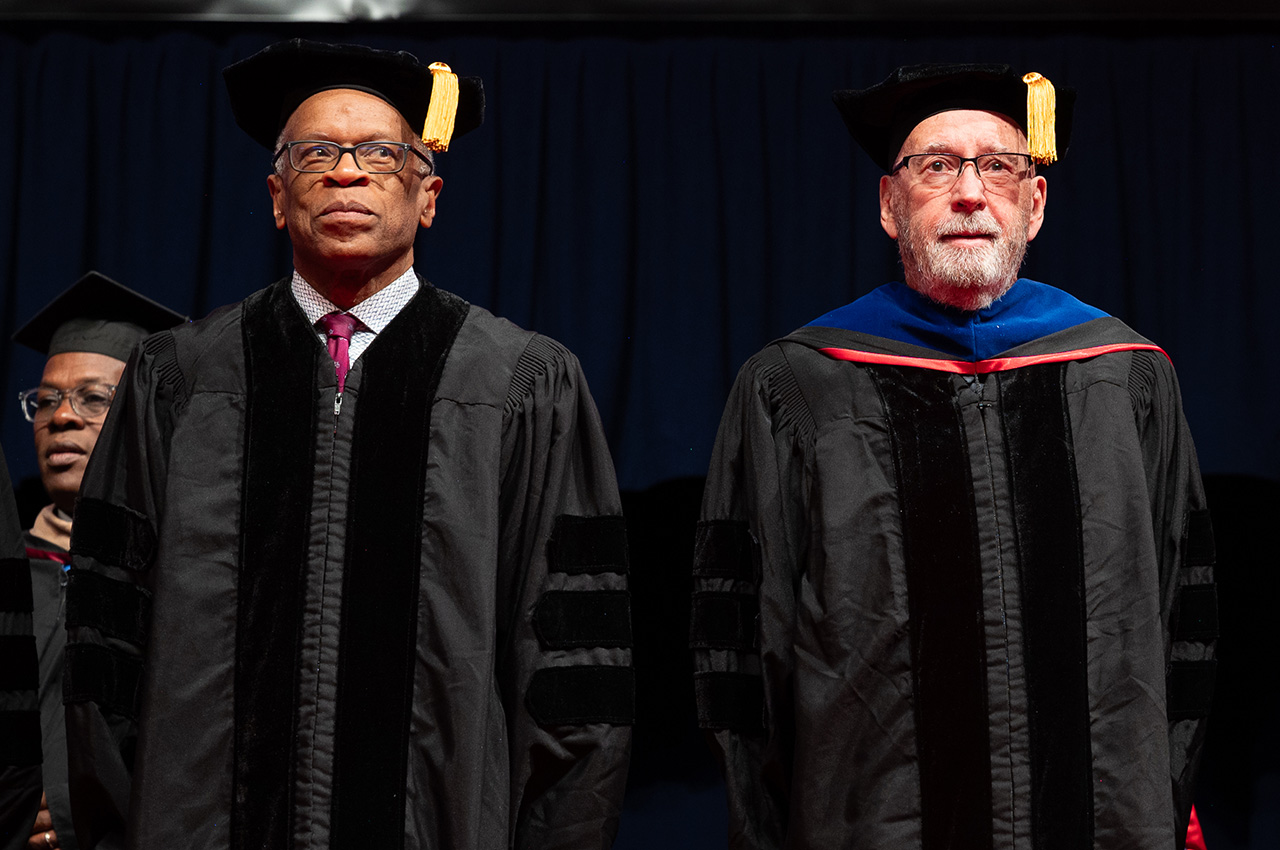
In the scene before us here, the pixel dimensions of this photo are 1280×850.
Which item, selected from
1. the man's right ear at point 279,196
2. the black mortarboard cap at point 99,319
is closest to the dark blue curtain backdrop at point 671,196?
the black mortarboard cap at point 99,319

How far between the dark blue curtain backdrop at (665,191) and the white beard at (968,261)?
39.9 inches

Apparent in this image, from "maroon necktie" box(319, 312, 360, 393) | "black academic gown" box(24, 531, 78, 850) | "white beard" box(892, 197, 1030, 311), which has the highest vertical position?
"white beard" box(892, 197, 1030, 311)

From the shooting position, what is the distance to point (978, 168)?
278 cm

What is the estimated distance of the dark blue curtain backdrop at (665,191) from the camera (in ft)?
12.4

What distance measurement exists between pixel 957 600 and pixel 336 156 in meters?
1.49

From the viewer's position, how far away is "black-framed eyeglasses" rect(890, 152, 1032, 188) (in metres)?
2.77

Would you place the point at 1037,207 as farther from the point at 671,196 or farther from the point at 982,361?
the point at 671,196

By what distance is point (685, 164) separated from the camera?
12.6ft

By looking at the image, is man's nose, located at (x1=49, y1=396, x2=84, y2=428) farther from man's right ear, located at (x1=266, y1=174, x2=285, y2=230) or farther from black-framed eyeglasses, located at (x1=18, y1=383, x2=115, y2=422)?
man's right ear, located at (x1=266, y1=174, x2=285, y2=230)

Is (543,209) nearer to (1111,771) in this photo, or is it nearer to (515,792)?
(515,792)

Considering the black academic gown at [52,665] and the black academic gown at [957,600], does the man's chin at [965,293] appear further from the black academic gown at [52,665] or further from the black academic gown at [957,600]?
the black academic gown at [52,665]

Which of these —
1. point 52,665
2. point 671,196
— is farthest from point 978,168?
point 52,665

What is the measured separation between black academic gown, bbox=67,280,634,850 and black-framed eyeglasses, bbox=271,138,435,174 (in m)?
0.33

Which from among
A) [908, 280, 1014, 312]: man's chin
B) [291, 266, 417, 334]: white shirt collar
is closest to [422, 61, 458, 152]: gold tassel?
[291, 266, 417, 334]: white shirt collar
